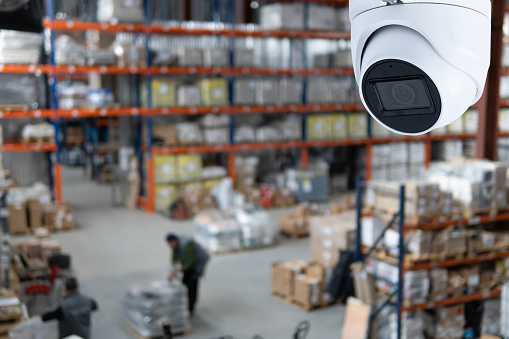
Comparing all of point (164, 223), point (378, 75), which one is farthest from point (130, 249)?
point (378, 75)

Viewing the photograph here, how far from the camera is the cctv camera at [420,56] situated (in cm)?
163

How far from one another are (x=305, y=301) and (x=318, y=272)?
44cm

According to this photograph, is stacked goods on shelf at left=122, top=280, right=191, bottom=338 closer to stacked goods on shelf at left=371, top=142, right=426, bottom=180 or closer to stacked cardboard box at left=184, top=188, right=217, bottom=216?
stacked cardboard box at left=184, top=188, right=217, bottom=216

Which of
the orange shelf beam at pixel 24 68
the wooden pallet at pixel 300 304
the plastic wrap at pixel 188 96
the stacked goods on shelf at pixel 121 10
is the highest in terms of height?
the stacked goods on shelf at pixel 121 10

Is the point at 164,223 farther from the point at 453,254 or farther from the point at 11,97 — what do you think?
the point at 453,254

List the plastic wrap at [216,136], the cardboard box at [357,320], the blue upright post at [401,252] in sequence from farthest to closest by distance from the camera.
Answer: the plastic wrap at [216,136] < the cardboard box at [357,320] < the blue upright post at [401,252]

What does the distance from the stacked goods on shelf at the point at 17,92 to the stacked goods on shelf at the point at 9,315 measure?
22.7ft

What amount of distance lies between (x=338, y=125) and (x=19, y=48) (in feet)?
27.1

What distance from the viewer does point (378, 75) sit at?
5.95 ft

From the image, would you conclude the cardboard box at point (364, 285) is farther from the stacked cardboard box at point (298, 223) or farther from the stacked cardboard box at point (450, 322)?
the stacked cardboard box at point (298, 223)

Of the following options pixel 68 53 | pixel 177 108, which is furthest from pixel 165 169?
pixel 68 53

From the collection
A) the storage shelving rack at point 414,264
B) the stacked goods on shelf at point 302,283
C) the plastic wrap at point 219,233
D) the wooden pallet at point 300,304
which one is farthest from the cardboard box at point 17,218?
the storage shelving rack at point 414,264

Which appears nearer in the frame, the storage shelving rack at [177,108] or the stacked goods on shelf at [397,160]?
the storage shelving rack at [177,108]

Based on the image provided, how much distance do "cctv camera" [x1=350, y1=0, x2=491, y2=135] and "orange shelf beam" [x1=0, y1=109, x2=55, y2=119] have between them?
11590 millimetres
